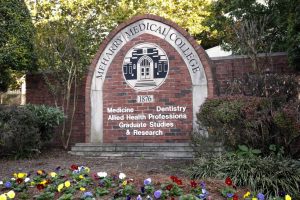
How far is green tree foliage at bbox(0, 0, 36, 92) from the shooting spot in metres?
11.6

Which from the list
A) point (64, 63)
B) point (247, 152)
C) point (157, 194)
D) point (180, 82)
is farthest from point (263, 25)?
point (157, 194)

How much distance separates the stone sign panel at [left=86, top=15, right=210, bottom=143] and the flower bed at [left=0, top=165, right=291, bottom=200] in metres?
4.33

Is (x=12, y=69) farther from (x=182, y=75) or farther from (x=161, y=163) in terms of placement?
(x=161, y=163)

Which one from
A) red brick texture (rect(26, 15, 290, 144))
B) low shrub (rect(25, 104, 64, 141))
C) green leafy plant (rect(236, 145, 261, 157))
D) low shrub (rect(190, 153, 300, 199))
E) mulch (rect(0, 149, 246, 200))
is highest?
red brick texture (rect(26, 15, 290, 144))

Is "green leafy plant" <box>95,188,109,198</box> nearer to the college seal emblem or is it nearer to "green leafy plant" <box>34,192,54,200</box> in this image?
"green leafy plant" <box>34,192,54,200</box>

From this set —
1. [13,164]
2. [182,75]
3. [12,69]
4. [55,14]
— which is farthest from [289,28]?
[55,14]

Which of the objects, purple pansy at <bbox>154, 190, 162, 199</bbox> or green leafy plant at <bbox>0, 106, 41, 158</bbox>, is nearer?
purple pansy at <bbox>154, 190, 162, 199</bbox>

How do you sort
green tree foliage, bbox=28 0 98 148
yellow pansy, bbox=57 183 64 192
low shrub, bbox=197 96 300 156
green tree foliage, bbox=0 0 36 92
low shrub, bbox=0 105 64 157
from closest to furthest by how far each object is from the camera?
yellow pansy, bbox=57 183 64 192
low shrub, bbox=197 96 300 156
low shrub, bbox=0 105 64 157
green tree foliage, bbox=28 0 98 148
green tree foliage, bbox=0 0 36 92

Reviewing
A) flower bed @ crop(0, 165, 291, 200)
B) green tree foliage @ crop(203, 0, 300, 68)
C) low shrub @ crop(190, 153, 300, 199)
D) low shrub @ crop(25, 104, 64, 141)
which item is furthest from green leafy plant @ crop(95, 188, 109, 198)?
green tree foliage @ crop(203, 0, 300, 68)

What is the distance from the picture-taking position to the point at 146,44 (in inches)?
411

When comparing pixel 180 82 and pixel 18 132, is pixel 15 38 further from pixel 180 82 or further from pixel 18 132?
pixel 180 82

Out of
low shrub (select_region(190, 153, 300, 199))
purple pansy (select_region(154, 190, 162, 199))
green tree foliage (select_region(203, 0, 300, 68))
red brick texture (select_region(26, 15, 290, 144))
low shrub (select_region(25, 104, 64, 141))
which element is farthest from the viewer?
low shrub (select_region(25, 104, 64, 141))

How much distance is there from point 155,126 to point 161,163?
190cm

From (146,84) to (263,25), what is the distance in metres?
3.22
